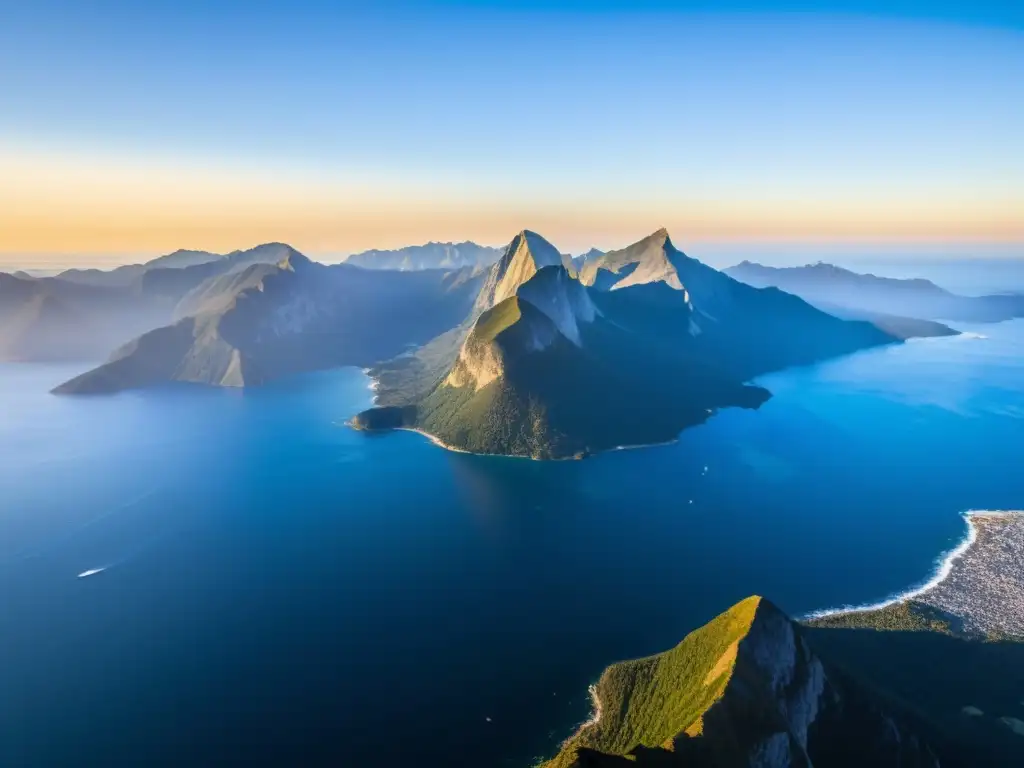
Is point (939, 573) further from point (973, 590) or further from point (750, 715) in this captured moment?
point (750, 715)

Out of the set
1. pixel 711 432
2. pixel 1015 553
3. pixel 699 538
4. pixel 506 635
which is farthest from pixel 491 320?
pixel 1015 553

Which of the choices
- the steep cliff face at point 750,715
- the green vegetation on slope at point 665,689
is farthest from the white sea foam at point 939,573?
the green vegetation on slope at point 665,689

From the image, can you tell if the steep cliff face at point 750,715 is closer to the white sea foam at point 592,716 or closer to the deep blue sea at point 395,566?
the white sea foam at point 592,716

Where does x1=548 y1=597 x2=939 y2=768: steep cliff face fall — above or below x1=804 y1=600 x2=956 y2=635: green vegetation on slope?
above

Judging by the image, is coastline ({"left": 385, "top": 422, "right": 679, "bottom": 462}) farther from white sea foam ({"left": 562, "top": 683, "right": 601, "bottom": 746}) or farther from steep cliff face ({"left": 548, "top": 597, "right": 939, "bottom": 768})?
steep cliff face ({"left": 548, "top": 597, "right": 939, "bottom": 768})

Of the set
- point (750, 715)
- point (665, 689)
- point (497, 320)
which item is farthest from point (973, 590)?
point (497, 320)

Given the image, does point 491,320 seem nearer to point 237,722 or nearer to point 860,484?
point 860,484

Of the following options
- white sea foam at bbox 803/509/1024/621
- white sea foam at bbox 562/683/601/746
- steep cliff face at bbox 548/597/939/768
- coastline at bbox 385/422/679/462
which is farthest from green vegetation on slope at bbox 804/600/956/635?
coastline at bbox 385/422/679/462
